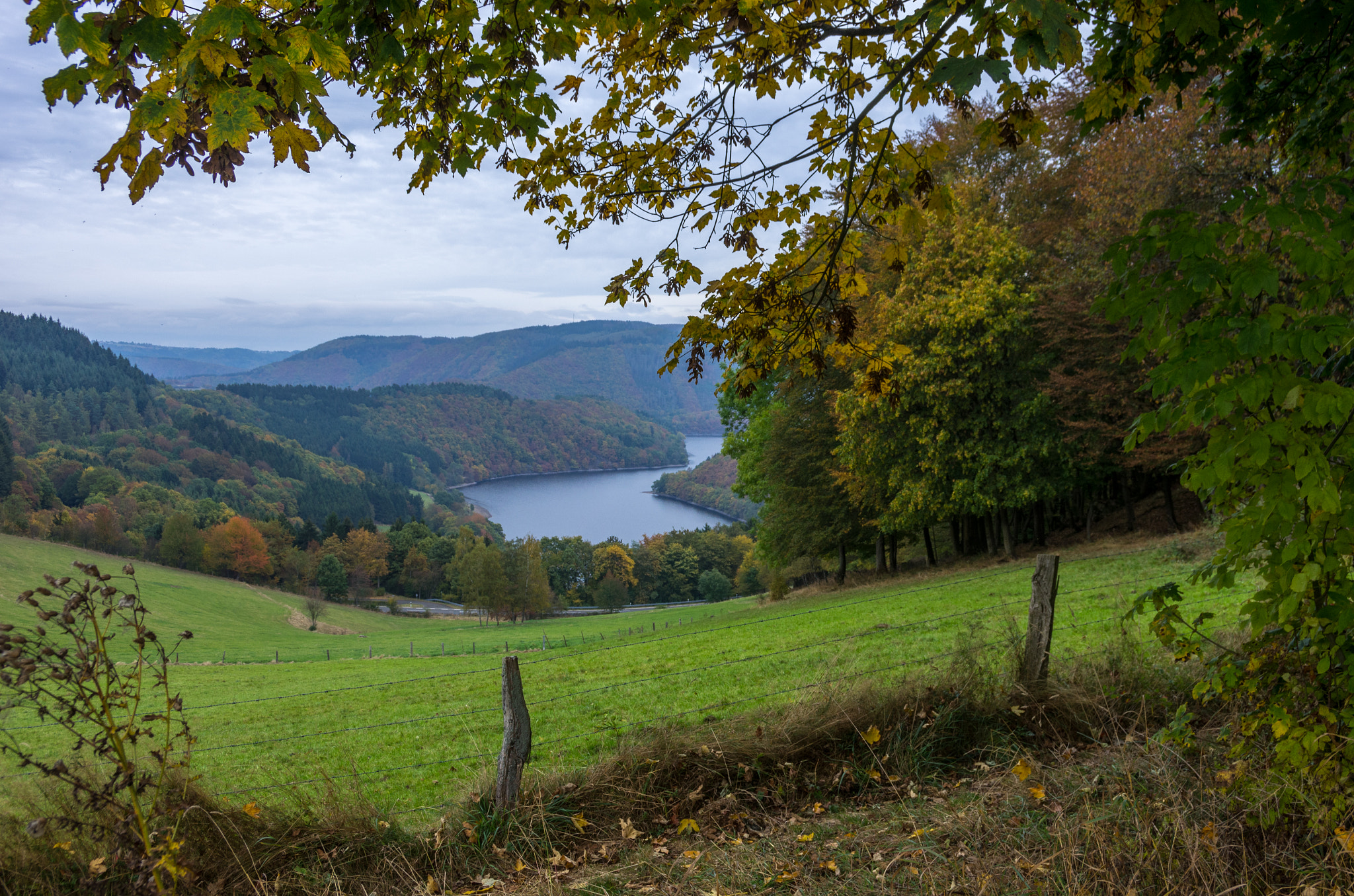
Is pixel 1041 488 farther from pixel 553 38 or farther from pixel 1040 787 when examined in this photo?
pixel 553 38

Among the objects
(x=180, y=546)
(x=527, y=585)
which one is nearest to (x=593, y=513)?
A: (x=180, y=546)

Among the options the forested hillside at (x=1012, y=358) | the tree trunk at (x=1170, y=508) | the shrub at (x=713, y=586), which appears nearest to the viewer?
the forested hillside at (x=1012, y=358)

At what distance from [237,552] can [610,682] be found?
265 feet

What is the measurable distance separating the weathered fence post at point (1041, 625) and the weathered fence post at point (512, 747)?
12.0 feet

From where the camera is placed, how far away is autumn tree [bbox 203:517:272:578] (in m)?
79.0

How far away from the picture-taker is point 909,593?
18.4m

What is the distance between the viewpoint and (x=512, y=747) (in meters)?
4.67

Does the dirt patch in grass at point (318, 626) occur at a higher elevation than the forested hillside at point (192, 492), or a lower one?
lower

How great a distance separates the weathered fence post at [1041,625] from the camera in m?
5.50

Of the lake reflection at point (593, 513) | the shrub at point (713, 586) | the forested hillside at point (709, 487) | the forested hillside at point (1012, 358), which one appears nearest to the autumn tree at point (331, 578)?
the shrub at point (713, 586)

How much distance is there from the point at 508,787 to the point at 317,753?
8718 millimetres

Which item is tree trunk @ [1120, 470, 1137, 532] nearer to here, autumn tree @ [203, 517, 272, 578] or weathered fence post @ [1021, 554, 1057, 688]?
weathered fence post @ [1021, 554, 1057, 688]

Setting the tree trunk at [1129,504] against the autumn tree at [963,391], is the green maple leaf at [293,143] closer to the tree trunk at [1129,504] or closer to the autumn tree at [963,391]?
the autumn tree at [963,391]

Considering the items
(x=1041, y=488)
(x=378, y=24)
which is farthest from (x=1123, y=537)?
(x=378, y=24)
